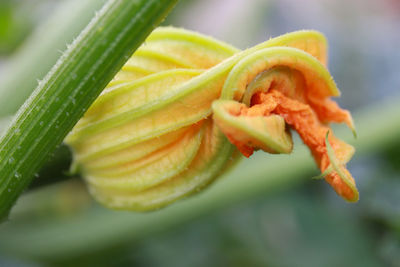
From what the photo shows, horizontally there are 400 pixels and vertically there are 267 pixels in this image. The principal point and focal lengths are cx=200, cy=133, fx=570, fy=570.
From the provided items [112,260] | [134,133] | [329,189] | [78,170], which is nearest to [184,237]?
[112,260]

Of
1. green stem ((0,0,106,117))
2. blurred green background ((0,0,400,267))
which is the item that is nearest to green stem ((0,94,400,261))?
blurred green background ((0,0,400,267))

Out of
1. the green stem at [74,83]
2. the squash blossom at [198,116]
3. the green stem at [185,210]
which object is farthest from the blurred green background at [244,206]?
the green stem at [74,83]

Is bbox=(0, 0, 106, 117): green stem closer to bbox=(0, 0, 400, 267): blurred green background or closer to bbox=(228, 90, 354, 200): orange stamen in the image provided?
→ bbox=(0, 0, 400, 267): blurred green background

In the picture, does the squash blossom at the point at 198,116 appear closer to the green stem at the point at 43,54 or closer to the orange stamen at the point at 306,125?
the orange stamen at the point at 306,125

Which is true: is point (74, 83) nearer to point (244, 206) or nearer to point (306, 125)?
point (306, 125)

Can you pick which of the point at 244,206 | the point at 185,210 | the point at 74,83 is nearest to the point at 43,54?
the point at 74,83
